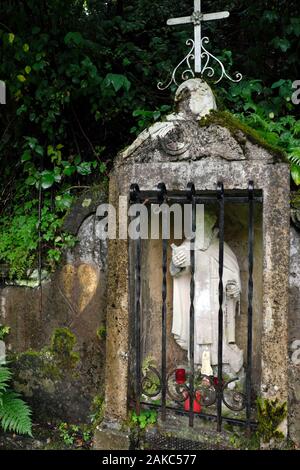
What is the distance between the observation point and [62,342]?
3.35 meters

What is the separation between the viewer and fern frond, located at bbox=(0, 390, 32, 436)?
306cm

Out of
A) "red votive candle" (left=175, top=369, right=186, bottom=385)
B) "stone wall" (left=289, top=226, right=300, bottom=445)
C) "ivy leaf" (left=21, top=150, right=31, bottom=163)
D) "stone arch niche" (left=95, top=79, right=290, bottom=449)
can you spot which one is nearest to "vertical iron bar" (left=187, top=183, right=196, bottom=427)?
"stone arch niche" (left=95, top=79, right=290, bottom=449)

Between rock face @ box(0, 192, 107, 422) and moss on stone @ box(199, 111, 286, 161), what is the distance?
41.1 inches

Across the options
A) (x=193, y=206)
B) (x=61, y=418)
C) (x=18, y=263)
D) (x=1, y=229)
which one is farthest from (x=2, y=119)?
(x=61, y=418)

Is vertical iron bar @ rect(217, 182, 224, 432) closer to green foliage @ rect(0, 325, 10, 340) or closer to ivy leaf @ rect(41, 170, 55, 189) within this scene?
ivy leaf @ rect(41, 170, 55, 189)

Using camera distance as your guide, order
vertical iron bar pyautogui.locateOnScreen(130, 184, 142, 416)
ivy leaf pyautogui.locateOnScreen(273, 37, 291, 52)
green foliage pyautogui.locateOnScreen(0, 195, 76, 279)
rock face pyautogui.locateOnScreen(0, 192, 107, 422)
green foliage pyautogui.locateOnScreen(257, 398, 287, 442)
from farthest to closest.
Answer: ivy leaf pyautogui.locateOnScreen(273, 37, 291, 52) → green foliage pyautogui.locateOnScreen(0, 195, 76, 279) → rock face pyautogui.locateOnScreen(0, 192, 107, 422) → vertical iron bar pyautogui.locateOnScreen(130, 184, 142, 416) → green foliage pyautogui.locateOnScreen(257, 398, 287, 442)

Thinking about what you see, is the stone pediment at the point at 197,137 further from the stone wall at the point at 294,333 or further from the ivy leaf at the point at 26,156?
the ivy leaf at the point at 26,156

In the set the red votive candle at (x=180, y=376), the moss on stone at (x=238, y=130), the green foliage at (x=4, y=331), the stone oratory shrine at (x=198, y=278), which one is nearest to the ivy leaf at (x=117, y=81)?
the stone oratory shrine at (x=198, y=278)

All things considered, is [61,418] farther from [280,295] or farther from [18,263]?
[280,295]

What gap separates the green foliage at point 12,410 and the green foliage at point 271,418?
5.60 feet

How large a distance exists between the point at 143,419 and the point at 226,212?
166 centimetres

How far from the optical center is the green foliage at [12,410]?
307 cm
